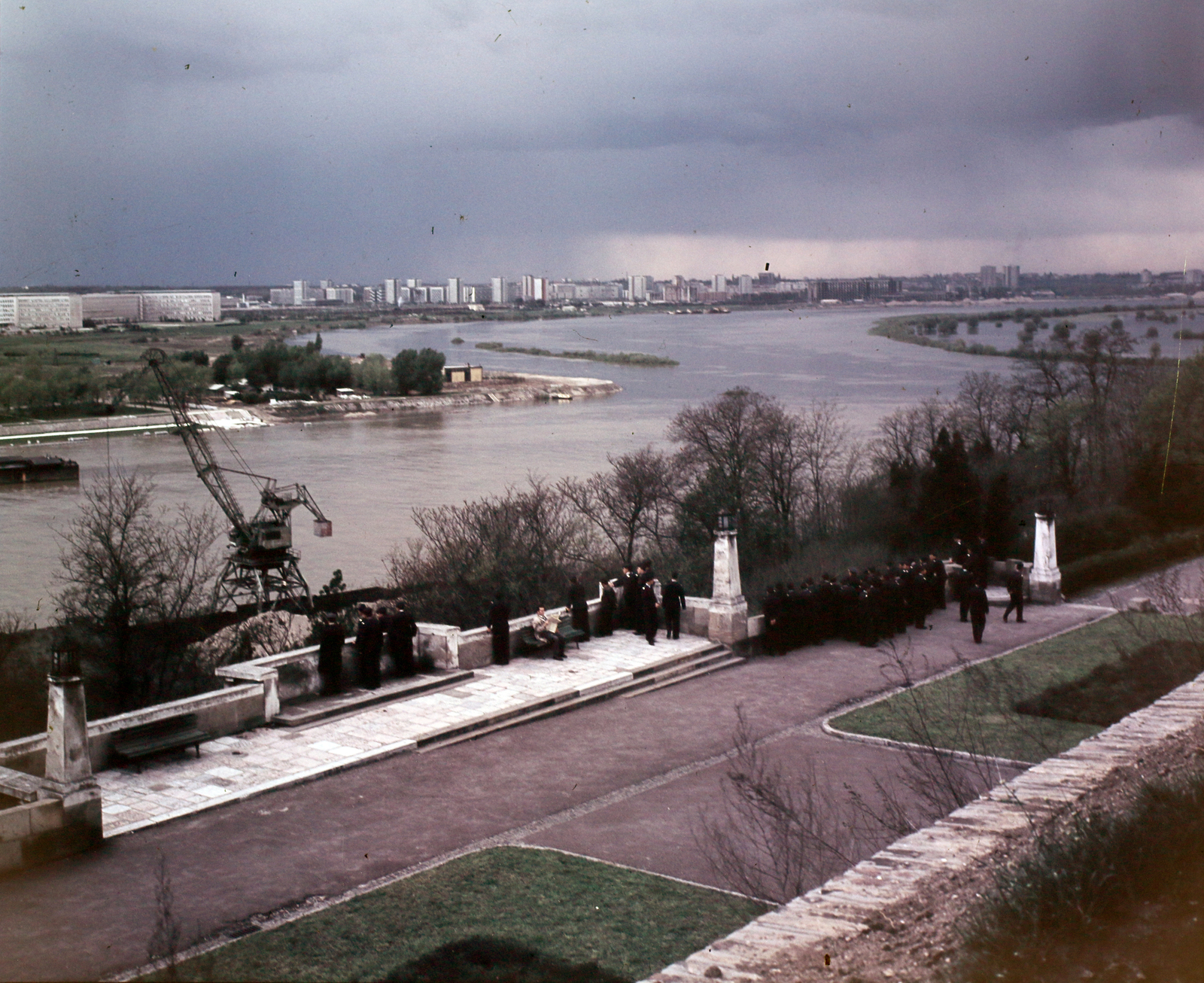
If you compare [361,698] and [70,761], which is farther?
[361,698]

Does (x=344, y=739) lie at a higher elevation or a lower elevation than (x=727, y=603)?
lower

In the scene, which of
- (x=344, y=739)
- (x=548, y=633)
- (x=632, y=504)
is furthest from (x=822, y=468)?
(x=344, y=739)

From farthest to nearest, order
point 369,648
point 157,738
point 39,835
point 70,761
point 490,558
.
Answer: point 490,558
point 369,648
point 157,738
point 70,761
point 39,835

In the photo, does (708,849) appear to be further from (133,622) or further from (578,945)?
(133,622)

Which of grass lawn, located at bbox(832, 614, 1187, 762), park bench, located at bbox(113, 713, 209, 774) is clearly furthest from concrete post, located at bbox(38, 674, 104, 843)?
grass lawn, located at bbox(832, 614, 1187, 762)

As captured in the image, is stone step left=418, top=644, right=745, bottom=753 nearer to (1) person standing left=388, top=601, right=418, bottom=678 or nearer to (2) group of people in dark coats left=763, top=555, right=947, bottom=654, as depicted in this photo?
(2) group of people in dark coats left=763, top=555, right=947, bottom=654

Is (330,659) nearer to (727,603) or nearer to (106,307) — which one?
(727,603)
